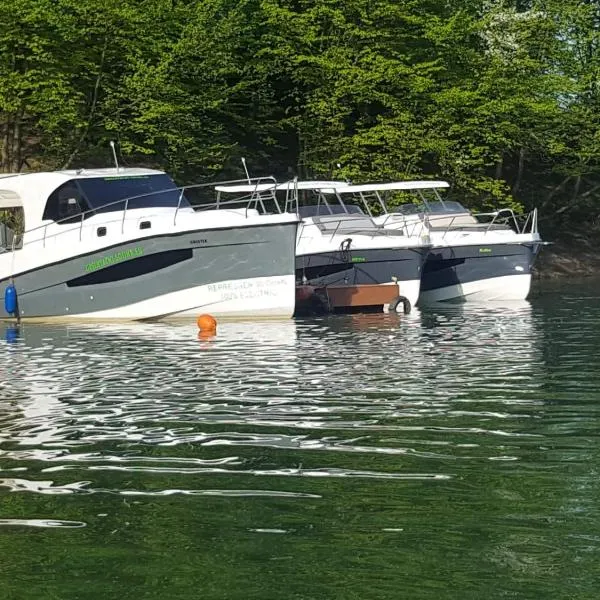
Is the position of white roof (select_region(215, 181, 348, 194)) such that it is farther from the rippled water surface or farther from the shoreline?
the shoreline

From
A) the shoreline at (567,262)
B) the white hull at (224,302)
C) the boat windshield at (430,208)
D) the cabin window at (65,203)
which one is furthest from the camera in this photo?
the shoreline at (567,262)

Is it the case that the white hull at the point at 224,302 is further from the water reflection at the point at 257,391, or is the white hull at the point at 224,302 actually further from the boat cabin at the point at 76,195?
the boat cabin at the point at 76,195

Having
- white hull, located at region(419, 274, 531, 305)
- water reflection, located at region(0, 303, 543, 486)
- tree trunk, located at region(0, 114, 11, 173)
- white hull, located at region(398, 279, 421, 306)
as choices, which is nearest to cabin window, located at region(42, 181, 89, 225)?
water reflection, located at region(0, 303, 543, 486)

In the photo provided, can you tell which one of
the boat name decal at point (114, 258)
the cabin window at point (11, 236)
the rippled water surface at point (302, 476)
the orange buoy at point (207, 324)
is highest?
the cabin window at point (11, 236)

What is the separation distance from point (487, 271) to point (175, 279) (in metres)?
10.0

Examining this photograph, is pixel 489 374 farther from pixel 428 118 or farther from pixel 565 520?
pixel 428 118

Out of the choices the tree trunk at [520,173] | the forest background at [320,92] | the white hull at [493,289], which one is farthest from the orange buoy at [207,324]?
the tree trunk at [520,173]

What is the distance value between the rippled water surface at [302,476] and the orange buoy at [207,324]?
432 centimetres

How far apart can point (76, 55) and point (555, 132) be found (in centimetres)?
1961

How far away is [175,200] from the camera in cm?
2589

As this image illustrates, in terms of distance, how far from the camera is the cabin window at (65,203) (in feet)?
82.1

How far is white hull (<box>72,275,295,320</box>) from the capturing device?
2450 centimetres

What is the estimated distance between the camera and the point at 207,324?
22656mm

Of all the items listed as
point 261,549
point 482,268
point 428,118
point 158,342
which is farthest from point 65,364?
point 428,118
